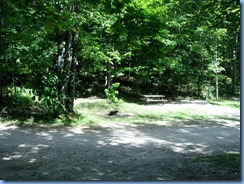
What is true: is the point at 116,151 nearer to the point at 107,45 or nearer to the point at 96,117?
the point at 96,117

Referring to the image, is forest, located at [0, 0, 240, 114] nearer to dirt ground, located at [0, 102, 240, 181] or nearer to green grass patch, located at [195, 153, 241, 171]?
dirt ground, located at [0, 102, 240, 181]

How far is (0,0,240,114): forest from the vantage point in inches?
149

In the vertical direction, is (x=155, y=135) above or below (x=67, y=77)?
below

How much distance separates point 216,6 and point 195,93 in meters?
17.7

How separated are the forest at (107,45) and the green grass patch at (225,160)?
2.33 m

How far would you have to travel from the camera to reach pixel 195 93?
23.5 metres

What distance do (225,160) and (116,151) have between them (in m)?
2.34

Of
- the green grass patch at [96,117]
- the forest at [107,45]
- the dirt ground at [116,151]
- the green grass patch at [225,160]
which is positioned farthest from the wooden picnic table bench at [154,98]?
the green grass patch at [225,160]

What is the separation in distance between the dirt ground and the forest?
1882 mm

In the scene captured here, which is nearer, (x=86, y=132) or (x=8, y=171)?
(x=8, y=171)

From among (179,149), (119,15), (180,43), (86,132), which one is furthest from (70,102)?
(180,43)

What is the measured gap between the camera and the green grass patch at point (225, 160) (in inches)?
210

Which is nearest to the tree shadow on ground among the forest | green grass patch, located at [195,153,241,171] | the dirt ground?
the dirt ground

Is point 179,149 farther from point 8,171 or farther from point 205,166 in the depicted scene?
point 8,171
